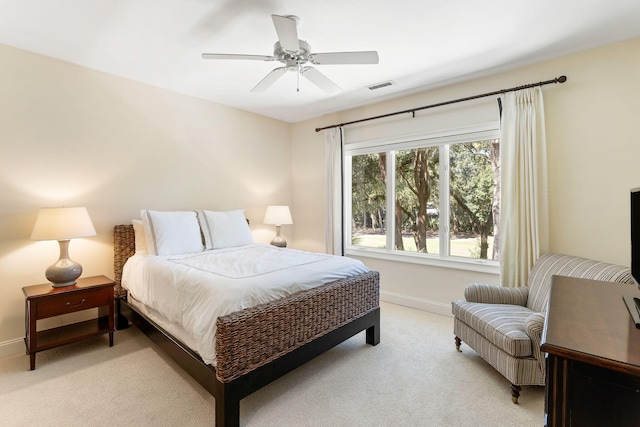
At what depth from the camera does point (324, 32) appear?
2.38 m

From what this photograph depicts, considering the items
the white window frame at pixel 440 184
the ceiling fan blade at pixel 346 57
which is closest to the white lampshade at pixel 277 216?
the white window frame at pixel 440 184

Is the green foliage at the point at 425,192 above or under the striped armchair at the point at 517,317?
above

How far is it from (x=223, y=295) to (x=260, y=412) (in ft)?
2.58

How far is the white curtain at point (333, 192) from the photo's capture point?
4.35 meters

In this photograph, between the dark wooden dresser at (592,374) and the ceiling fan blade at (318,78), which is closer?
the dark wooden dresser at (592,374)

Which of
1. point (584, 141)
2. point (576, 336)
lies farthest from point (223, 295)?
point (584, 141)

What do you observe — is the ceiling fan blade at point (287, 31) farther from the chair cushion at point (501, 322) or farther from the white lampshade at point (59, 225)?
the chair cushion at point (501, 322)

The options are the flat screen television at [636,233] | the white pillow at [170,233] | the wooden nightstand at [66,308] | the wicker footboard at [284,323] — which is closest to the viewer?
the flat screen television at [636,233]

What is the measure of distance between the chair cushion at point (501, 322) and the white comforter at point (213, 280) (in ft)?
3.14

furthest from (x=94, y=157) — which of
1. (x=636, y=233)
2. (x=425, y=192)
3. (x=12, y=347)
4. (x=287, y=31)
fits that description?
(x=636, y=233)

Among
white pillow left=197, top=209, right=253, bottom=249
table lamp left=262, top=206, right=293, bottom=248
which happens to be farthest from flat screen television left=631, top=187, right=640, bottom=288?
table lamp left=262, top=206, right=293, bottom=248

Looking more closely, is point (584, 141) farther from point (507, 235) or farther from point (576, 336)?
point (576, 336)

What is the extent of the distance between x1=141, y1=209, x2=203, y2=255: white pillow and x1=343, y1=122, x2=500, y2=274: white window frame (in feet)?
7.00

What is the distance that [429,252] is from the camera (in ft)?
12.4
